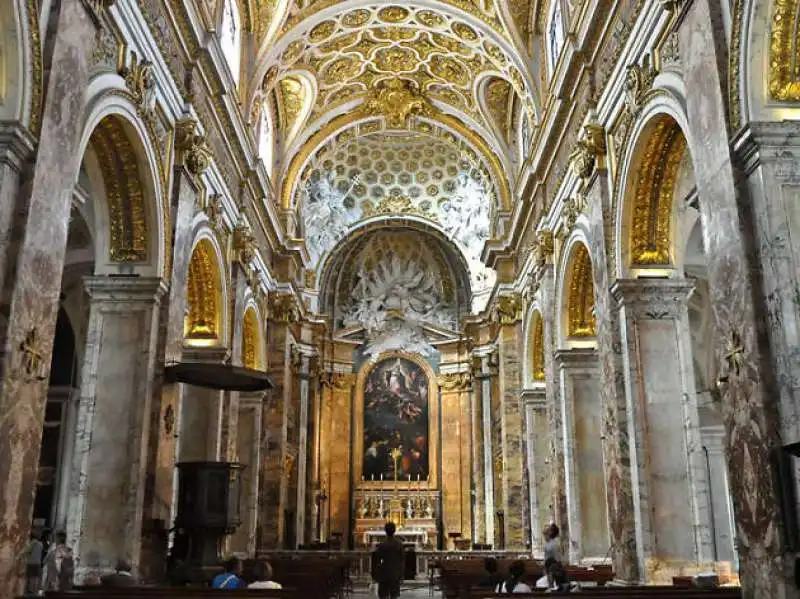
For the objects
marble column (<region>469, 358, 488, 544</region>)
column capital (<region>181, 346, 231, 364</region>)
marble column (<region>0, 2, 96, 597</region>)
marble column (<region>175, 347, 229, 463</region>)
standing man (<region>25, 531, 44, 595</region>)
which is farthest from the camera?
marble column (<region>469, 358, 488, 544</region>)

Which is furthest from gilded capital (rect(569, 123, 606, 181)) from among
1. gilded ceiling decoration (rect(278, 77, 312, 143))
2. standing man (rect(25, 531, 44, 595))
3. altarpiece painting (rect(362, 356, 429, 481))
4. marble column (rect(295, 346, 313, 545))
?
altarpiece painting (rect(362, 356, 429, 481))

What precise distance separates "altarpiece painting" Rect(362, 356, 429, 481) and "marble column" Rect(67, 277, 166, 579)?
17.0 metres

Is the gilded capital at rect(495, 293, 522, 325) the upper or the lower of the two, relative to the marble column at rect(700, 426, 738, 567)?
upper

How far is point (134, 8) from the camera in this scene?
10461 millimetres

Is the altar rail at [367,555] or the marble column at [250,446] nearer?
the marble column at [250,446]

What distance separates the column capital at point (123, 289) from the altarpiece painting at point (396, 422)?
1717 centimetres

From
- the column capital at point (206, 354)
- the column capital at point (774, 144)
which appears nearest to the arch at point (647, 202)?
the column capital at point (774, 144)

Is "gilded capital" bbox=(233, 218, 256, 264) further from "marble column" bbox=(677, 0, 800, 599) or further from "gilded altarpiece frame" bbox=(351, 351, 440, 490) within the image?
"gilded altarpiece frame" bbox=(351, 351, 440, 490)

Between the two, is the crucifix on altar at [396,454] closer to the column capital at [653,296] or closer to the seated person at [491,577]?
the column capital at [653,296]

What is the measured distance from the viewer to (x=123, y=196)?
36.8 feet

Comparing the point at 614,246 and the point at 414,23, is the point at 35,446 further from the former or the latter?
the point at 414,23

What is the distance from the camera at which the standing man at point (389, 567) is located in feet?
33.2

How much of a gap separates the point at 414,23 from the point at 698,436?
13446 millimetres

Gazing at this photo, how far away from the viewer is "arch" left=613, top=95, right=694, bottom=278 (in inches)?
427
